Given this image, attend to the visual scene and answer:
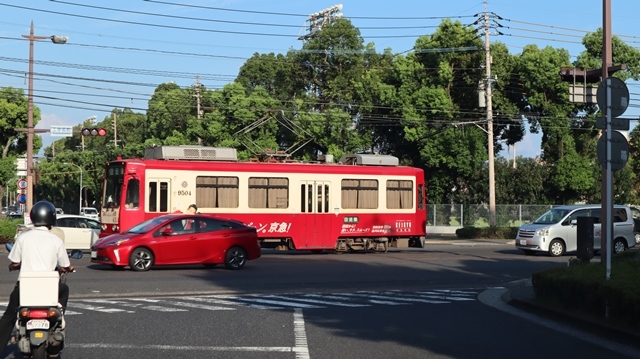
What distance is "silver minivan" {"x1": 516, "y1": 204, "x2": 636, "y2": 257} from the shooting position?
31.5 m

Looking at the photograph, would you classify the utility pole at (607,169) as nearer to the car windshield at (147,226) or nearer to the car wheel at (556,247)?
the car windshield at (147,226)

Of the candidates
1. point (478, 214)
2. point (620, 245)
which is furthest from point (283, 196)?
point (478, 214)

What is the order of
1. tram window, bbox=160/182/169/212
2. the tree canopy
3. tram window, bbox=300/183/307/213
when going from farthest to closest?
1. the tree canopy
2. tram window, bbox=300/183/307/213
3. tram window, bbox=160/182/169/212

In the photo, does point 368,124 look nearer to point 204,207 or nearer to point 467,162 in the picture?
point 467,162

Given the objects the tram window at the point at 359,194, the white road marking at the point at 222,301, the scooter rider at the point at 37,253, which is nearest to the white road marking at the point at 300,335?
the white road marking at the point at 222,301

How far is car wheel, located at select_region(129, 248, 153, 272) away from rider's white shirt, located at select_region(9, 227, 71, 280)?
1368 cm

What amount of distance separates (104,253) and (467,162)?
40.7 metres

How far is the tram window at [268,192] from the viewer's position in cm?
3123

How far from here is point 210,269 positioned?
24406 mm

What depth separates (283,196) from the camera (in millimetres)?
31734

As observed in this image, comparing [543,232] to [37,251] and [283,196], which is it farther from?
[37,251]

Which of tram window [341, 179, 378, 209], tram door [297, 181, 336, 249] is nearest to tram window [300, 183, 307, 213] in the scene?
tram door [297, 181, 336, 249]

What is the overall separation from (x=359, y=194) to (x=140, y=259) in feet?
39.5

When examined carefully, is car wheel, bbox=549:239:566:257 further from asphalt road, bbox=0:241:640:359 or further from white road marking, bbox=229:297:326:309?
white road marking, bbox=229:297:326:309
